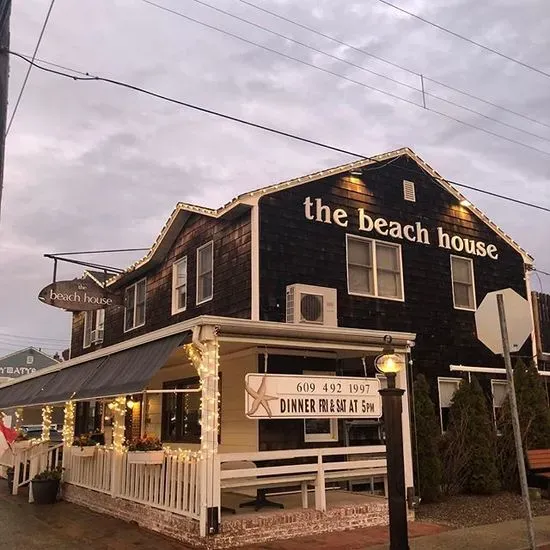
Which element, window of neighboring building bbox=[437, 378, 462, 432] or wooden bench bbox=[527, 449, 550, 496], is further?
window of neighboring building bbox=[437, 378, 462, 432]

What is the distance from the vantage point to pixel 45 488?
12602 mm

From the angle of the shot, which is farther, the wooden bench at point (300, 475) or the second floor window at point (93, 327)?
the second floor window at point (93, 327)

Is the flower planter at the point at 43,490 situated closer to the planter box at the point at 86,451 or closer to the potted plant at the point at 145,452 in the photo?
the planter box at the point at 86,451

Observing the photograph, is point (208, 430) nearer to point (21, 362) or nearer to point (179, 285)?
point (179, 285)

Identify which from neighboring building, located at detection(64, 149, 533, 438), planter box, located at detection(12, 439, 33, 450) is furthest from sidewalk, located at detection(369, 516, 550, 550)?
planter box, located at detection(12, 439, 33, 450)

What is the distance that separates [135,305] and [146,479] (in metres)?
9.15

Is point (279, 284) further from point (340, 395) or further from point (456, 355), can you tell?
point (456, 355)

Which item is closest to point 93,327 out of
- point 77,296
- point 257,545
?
point 77,296

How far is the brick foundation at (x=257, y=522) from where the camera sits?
830 centimetres

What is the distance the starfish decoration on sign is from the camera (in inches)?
349

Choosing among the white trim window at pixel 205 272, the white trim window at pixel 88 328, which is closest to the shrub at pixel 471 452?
the white trim window at pixel 205 272

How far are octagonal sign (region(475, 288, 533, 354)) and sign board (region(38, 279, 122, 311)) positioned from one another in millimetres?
9231

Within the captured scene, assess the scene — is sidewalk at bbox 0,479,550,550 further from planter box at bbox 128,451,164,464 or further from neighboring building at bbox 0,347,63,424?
neighboring building at bbox 0,347,63,424

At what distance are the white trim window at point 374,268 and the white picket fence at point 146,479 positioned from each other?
623 centimetres
